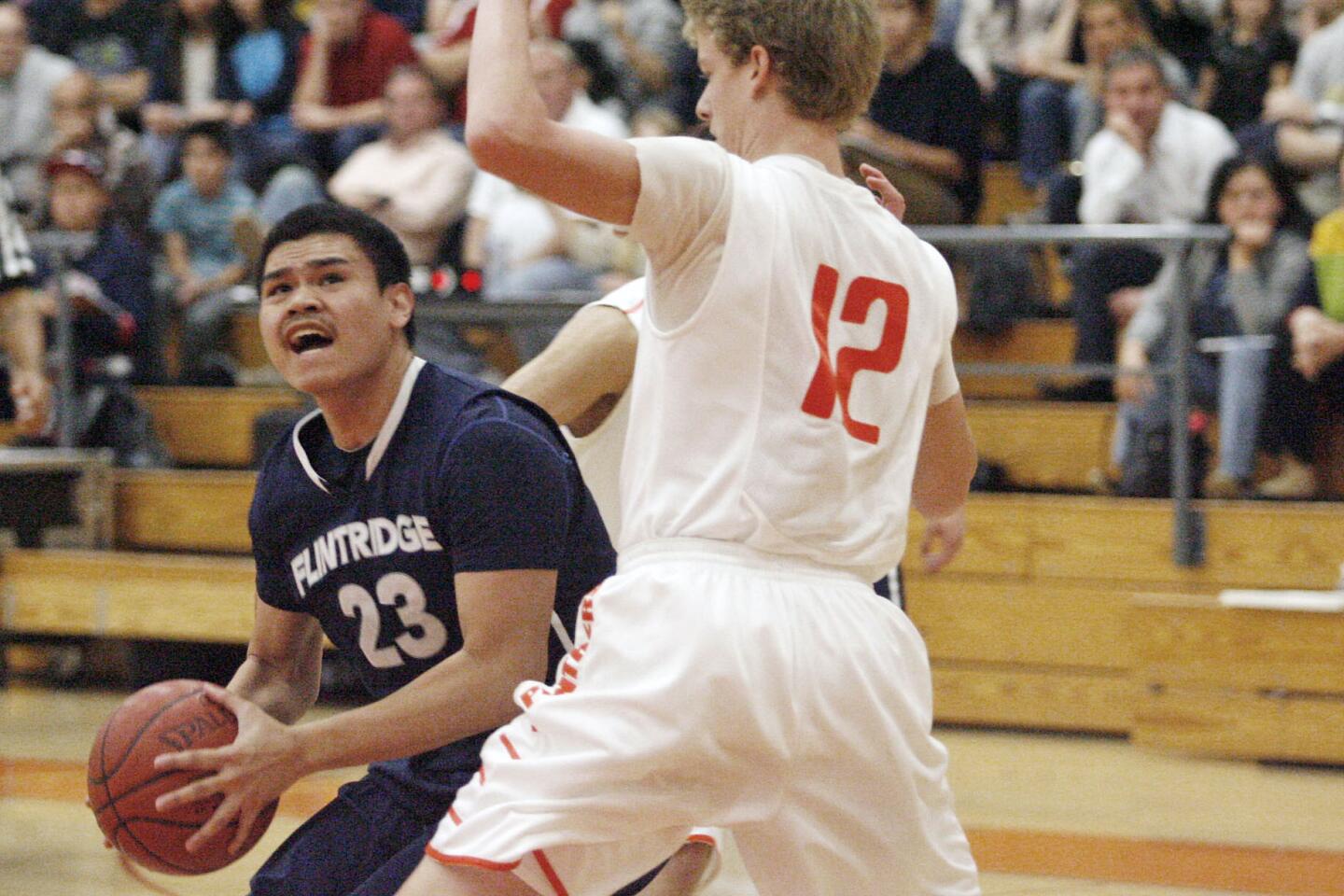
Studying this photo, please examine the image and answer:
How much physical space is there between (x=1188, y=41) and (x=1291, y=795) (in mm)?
4088

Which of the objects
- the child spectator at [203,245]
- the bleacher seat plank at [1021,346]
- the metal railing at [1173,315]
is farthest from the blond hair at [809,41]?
the child spectator at [203,245]

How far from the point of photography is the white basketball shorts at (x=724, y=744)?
211cm

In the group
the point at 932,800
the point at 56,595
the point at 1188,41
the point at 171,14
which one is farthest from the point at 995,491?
the point at 171,14

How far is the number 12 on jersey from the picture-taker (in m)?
2.20

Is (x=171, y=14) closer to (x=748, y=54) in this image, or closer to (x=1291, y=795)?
(x=1291, y=795)

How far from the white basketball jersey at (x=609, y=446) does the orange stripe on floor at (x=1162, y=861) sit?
171 cm

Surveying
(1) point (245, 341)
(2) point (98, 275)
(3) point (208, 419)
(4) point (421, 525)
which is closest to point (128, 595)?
(3) point (208, 419)

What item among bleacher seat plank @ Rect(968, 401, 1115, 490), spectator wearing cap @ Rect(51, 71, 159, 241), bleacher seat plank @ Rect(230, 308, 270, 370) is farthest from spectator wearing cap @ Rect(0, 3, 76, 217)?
bleacher seat plank @ Rect(968, 401, 1115, 490)

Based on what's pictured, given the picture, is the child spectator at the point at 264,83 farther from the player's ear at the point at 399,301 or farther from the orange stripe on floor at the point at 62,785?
the player's ear at the point at 399,301

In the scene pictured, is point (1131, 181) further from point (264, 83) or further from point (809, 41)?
point (809, 41)

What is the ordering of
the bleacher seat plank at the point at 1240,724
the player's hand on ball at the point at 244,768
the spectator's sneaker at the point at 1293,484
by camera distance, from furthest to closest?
1. the spectator's sneaker at the point at 1293,484
2. the bleacher seat plank at the point at 1240,724
3. the player's hand on ball at the point at 244,768

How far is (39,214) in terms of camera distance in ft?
28.1

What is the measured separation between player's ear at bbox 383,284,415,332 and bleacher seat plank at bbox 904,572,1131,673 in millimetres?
3874

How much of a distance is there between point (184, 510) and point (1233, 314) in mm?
4370
